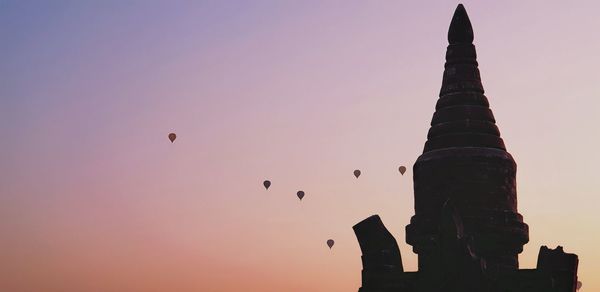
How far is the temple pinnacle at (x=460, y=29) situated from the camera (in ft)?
117

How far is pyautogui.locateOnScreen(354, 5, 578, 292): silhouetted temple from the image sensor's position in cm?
3119

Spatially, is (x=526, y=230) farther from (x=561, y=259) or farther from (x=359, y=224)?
(x=359, y=224)

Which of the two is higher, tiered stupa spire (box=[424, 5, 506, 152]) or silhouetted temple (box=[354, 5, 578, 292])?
tiered stupa spire (box=[424, 5, 506, 152])

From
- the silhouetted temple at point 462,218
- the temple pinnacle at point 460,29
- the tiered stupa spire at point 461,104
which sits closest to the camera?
the silhouetted temple at point 462,218

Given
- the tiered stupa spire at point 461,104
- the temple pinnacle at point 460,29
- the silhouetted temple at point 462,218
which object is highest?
the temple pinnacle at point 460,29

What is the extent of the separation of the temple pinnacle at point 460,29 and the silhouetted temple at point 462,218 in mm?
31

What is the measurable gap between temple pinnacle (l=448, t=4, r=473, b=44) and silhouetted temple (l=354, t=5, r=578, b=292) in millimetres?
31

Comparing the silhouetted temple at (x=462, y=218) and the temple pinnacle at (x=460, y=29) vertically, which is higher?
the temple pinnacle at (x=460, y=29)

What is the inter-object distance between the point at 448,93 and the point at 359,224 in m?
5.50

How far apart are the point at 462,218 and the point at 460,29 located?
21.0 feet

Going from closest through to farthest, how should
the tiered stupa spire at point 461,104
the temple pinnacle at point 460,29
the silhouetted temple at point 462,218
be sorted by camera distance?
the silhouetted temple at point 462,218 < the tiered stupa spire at point 461,104 < the temple pinnacle at point 460,29

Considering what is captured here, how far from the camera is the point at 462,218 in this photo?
32.8 m

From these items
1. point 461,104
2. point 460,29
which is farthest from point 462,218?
point 460,29

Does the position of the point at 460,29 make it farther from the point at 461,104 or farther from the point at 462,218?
the point at 462,218
